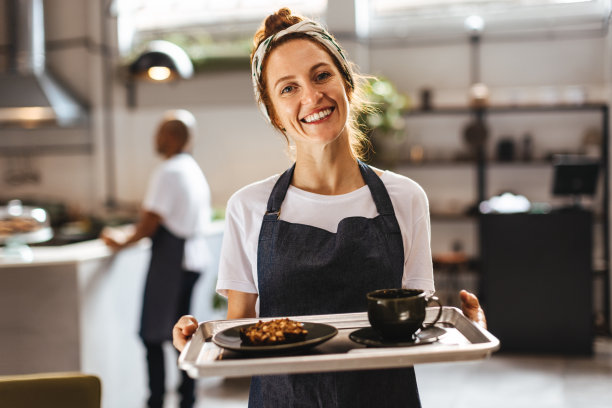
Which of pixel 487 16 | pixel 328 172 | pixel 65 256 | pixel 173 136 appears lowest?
pixel 65 256

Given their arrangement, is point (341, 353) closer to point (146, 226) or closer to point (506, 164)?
point (146, 226)

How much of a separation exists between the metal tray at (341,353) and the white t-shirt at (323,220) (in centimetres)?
17

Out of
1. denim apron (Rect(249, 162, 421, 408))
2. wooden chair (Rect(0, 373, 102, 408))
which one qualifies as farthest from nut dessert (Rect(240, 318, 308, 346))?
wooden chair (Rect(0, 373, 102, 408))

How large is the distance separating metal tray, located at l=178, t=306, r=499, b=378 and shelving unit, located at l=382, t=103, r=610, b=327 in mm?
5131

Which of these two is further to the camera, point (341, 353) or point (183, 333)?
point (183, 333)

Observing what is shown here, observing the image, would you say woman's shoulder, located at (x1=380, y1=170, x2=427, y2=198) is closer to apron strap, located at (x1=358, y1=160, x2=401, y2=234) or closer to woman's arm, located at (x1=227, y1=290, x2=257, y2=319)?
apron strap, located at (x1=358, y1=160, x2=401, y2=234)

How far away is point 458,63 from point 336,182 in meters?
5.58

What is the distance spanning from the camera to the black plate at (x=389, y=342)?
1009mm

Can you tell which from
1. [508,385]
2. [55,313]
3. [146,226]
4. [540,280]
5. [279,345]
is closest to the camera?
[279,345]

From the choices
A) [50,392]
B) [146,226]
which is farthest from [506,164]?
[50,392]

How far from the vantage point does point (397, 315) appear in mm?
1021

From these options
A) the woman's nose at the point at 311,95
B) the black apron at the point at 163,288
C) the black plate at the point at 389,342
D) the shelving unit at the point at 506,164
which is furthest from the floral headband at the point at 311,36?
the shelving unit at the point at 506,164

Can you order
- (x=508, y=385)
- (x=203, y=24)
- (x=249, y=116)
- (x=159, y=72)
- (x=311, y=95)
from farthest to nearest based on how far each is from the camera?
(x=203, y=24)
(x=249, y=116)
(x=159, y=72)
(x=508, y=385)
(x=311, y=95)

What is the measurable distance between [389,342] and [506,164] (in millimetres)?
5658
